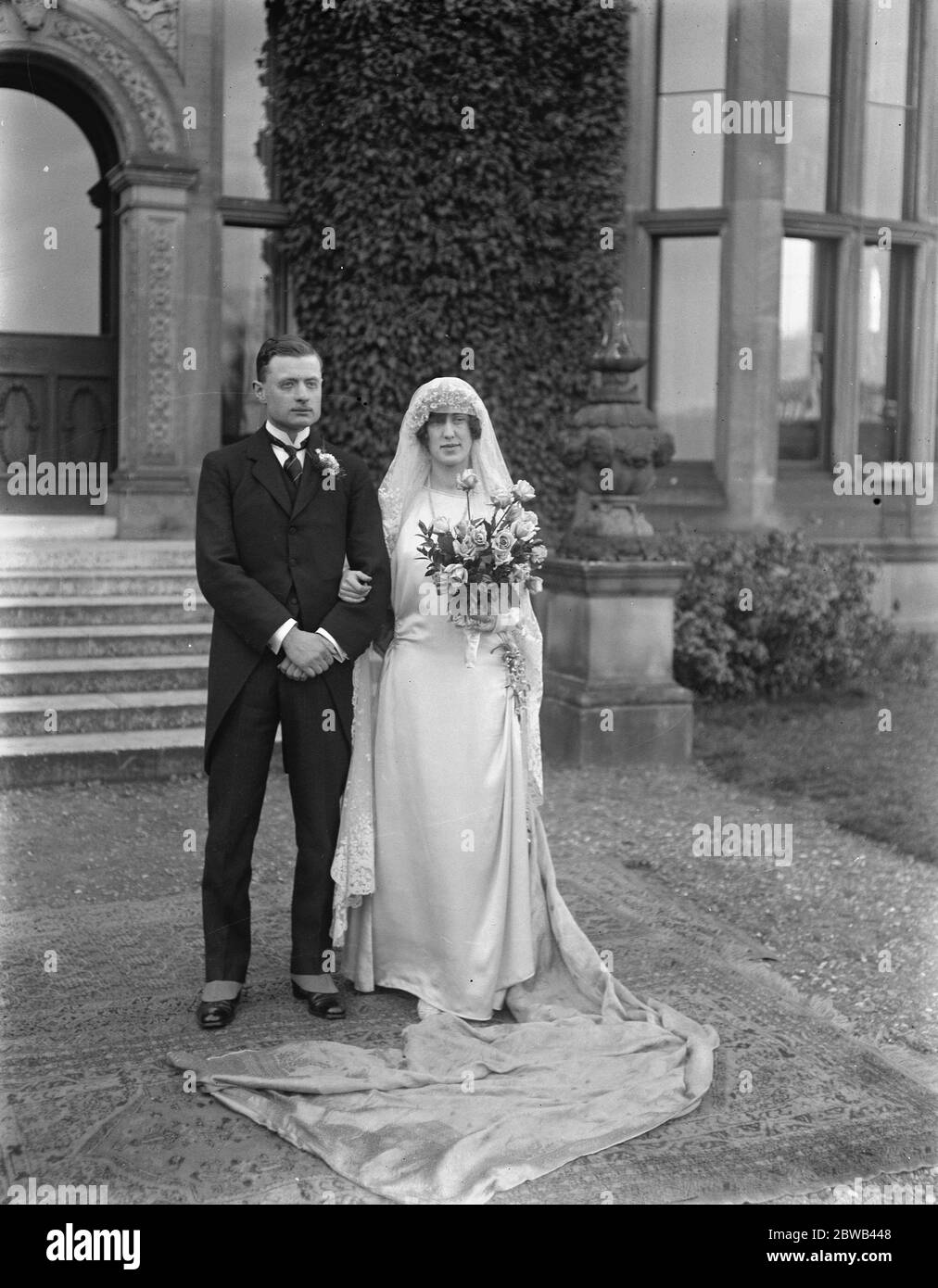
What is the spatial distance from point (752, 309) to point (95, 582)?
6.11 m

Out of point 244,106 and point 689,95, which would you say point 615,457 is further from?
point 244,106

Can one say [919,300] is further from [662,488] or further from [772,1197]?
[772,1197]

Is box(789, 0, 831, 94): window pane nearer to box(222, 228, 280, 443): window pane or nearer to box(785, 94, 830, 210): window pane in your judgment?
box(785, 94, 830, 210): window pane

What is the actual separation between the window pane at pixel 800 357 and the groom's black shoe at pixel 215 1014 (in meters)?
9.13

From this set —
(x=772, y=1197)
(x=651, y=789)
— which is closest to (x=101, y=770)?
(x=651, y=789)

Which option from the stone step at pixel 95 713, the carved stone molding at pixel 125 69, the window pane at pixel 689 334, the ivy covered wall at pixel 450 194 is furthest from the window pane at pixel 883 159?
the stone step at pixel 95 713

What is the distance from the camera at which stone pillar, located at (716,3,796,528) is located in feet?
38.5

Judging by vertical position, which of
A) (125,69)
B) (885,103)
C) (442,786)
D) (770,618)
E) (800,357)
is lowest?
(442,786)

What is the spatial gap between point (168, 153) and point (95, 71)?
0.78m

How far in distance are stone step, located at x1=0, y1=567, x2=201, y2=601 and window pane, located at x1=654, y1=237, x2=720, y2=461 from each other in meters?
4.80

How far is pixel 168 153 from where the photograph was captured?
10727 mm

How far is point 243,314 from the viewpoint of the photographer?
1155 centimetres

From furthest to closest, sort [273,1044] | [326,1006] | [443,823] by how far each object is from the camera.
Answer: [443,823] → [326,1006] → [273,1044]

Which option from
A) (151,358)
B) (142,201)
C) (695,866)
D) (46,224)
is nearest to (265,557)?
(695,866)
